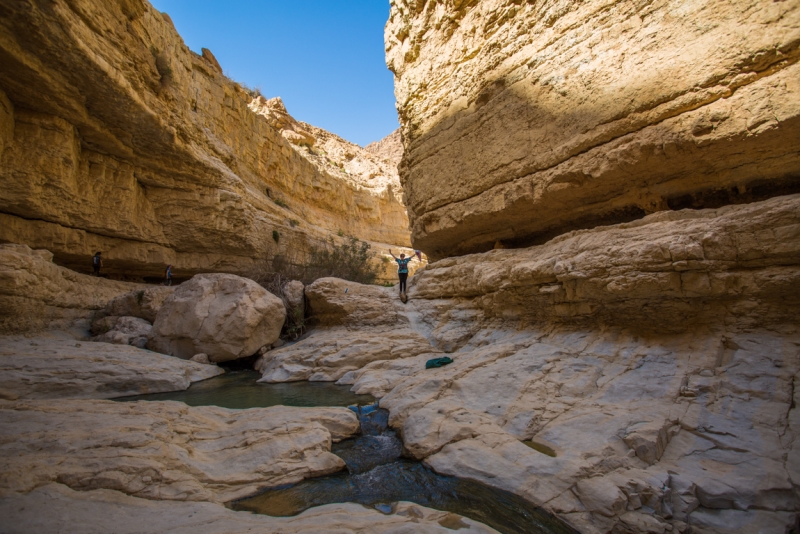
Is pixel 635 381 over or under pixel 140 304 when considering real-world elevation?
under

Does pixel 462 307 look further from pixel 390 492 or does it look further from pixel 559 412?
pixel 390 492

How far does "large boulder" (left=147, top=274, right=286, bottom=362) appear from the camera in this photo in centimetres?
710

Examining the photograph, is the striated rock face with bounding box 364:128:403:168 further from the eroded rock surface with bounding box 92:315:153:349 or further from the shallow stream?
the shallow stream

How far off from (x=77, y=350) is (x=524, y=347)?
7.21m

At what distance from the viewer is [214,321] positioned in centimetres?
715

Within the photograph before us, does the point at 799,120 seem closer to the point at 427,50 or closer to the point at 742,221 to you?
the point at 742,221

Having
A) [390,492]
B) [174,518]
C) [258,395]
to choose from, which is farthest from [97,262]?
[390,492]

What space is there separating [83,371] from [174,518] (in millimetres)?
4572

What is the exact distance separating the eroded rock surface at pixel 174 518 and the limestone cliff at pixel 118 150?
8229 mm

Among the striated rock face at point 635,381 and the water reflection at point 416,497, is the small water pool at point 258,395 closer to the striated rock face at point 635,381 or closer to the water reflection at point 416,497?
the striated rock face at point 635,381

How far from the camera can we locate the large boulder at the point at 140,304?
27.7 feet

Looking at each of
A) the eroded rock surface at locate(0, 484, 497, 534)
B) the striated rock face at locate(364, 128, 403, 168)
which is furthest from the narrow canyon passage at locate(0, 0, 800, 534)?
the striated rock face at locate(364, 128, 403, 168)

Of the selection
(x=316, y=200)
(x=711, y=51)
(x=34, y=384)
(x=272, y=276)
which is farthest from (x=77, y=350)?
(x=316, y=200)

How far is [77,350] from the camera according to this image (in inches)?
228
